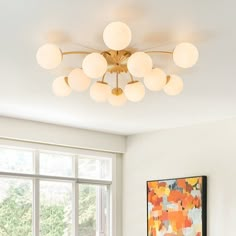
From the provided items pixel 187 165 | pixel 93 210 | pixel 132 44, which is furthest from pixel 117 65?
pixel 93 210

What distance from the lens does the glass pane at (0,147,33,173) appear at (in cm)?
628

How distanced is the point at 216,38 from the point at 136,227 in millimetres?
4284

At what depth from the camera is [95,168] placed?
733 centimetres

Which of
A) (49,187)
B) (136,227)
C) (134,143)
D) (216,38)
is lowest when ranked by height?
(136,227)

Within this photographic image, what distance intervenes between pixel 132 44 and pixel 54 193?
368 centimetres

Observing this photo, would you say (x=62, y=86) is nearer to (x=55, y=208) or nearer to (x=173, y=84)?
(x=173, y=84)

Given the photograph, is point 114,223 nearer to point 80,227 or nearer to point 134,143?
point 80,227

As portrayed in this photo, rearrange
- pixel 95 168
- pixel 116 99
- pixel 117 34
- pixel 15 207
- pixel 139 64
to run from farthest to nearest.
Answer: pixel 95 168
pixel 15 207
pixel 116 99
pixel 139 64
pixel 117 34

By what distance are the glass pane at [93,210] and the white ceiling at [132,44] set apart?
1.67m

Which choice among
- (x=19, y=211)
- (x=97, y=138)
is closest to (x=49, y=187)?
(x=19, y=211)

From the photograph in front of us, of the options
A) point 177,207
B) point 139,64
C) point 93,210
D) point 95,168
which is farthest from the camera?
point 95,168

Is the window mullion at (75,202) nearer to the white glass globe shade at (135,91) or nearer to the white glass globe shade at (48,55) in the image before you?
the white glass globe shade at (135,91)

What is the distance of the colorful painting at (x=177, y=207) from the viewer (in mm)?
6184

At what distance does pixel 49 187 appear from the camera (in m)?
6.71
